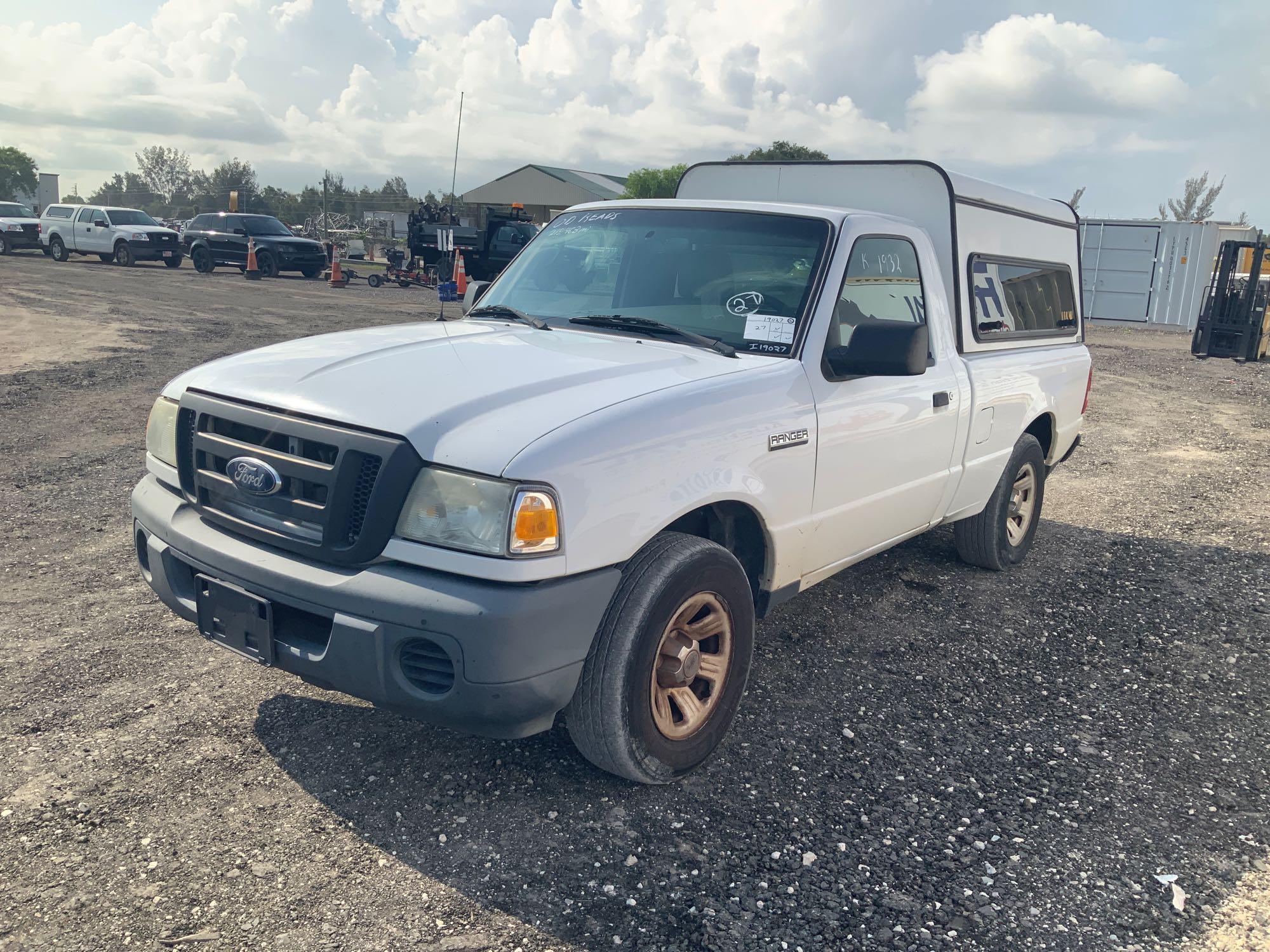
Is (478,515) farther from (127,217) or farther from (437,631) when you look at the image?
(127,217)

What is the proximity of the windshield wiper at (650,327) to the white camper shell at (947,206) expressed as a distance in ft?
4.09

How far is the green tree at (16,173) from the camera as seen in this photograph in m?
115

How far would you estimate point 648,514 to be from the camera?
2.91 meters

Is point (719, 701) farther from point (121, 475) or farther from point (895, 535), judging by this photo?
point (121, 475)

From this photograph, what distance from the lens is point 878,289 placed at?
416 centimetres

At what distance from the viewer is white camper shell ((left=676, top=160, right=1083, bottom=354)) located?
15.7 ft

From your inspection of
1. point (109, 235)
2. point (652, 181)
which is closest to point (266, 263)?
point (109, 235)


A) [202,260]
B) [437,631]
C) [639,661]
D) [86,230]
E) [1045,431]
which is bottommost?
[639,661]

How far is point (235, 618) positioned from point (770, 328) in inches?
82.3

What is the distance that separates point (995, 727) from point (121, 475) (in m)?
5.66

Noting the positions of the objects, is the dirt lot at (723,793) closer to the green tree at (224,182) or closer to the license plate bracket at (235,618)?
the license plate bracket at (235,618)

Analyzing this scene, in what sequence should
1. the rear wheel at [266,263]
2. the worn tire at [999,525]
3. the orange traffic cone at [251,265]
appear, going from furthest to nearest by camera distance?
the rear wheel at [266,263]
the orange traffic cone at [251,265]
the worn tire at [999,525]

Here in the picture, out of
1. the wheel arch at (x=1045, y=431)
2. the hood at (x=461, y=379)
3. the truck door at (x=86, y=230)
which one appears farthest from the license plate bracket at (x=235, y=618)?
the truck door at (x=86, y=230)

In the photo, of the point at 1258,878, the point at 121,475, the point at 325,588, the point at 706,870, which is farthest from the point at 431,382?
the point at 121,475
